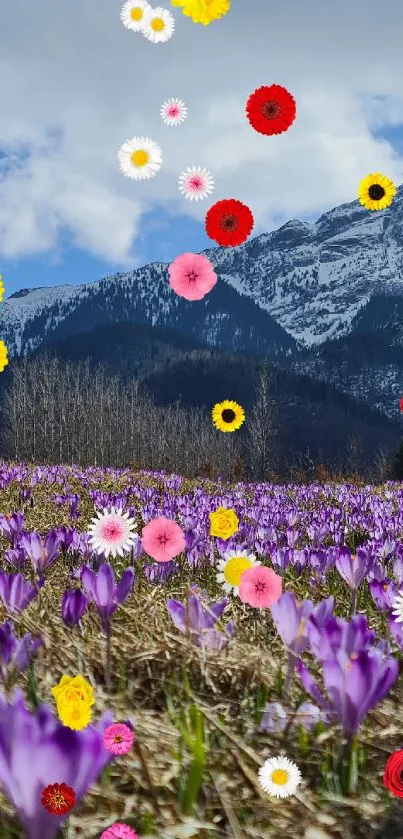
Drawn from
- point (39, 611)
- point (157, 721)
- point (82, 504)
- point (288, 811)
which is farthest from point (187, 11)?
point (82, 504)

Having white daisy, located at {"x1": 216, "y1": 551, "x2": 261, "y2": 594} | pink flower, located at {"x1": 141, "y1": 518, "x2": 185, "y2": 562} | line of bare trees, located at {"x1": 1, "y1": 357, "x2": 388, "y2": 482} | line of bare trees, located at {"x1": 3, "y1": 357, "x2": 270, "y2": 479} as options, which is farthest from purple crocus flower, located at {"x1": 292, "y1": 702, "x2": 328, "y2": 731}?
line of bare trees, located at {"x1": 3, "y1": 357, "x2": 270, "y2": 479}

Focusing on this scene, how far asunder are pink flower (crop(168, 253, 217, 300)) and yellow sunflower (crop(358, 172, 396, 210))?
0.86 m

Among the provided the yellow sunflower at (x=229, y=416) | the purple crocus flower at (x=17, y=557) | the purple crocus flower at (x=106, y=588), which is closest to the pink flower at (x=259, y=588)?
the purple crocus flower at (x=106, y=588)

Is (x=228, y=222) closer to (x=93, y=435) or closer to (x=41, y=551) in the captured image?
(x=41, y=551)

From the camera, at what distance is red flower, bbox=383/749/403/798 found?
3.56ft

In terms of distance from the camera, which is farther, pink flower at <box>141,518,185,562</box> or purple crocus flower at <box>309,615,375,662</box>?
pink flower at <box>141,518,185,562</box>

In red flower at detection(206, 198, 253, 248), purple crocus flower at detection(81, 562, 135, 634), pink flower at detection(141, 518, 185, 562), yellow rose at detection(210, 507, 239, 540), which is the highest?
red flower at detection(206, 198, 253, 248)

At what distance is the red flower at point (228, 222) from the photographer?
2.52m

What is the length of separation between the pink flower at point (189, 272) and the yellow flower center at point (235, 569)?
3.17 feet

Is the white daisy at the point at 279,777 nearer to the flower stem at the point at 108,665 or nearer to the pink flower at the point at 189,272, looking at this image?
the flower stem at the point at 108,665

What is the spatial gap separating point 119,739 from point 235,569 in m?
1.12

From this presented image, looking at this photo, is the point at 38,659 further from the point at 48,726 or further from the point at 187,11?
the point at 187,11

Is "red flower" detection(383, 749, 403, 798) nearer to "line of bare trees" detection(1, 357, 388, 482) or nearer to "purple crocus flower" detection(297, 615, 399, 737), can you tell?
"purple crocus flower" detection(297, 615, 399, 737)

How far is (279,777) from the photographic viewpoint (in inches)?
46.4
